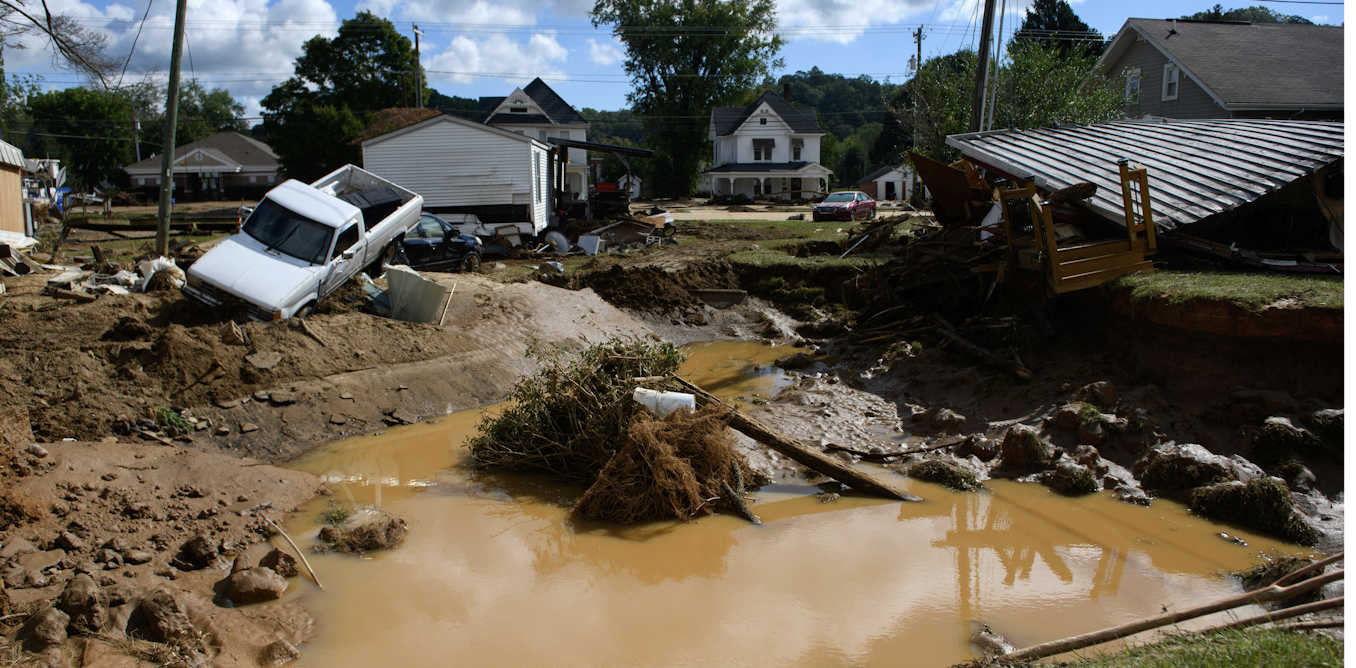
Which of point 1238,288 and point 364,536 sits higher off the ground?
point 1238,288

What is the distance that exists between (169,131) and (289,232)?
5.29 m

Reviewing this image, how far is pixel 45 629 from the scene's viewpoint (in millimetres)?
4805

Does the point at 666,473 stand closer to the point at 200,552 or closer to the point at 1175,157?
the point at 200,552

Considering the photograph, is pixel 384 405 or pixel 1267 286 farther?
pixel 384 405

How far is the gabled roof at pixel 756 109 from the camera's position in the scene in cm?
5844

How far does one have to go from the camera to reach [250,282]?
11.0 meters

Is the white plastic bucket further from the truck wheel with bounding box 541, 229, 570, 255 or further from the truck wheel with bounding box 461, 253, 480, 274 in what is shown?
the truck wheel with bounding box 541, 229, 570, 255

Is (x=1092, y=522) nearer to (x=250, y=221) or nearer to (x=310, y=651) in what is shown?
(x=310, y=651)

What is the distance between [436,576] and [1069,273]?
26.9 feet

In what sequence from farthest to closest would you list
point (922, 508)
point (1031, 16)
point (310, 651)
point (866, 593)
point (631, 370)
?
point (1031, 16) < point (631, 370) < point (922, 508) < point (866, 593) < point (310, 651)

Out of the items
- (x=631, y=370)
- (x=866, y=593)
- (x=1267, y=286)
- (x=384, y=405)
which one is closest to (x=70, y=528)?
(x=384, y=405)

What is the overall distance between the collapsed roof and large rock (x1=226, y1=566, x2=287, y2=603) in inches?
410

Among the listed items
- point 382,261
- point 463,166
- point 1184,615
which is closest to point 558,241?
point 463,166

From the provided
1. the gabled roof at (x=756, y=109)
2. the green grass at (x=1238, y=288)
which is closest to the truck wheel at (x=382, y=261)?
the green grass at (x=1238, y=288)
